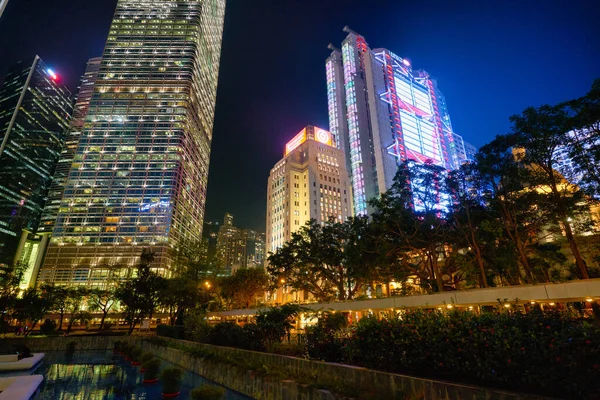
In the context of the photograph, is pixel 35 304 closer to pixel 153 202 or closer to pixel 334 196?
pixel 153 202

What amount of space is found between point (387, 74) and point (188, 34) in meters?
88.1

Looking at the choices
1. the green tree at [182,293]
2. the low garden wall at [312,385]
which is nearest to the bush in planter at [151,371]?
the low garden wall at [312,385]

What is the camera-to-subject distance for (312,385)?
9.51 metres

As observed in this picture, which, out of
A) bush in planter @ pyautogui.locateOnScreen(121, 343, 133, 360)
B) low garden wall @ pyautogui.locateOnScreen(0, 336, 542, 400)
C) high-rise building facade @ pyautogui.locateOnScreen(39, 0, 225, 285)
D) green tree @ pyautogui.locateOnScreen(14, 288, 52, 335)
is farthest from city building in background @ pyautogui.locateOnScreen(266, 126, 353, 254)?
low garden wall @ pyautogui.locateOnScreen(0, 336, 542, 400)

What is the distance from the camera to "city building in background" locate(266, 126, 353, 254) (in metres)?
110

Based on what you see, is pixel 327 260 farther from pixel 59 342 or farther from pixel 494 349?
pixel 494 349

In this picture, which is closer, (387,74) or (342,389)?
(342,389)

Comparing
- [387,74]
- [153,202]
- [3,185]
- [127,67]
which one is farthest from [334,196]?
[3,185]

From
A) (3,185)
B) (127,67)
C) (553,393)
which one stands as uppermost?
(127,67)

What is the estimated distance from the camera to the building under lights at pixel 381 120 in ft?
362

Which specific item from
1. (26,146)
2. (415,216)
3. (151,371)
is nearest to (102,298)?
(151,371)

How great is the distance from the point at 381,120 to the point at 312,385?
4434 inches

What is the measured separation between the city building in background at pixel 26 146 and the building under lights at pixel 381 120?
122659 mm

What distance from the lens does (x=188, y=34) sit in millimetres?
140125
